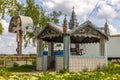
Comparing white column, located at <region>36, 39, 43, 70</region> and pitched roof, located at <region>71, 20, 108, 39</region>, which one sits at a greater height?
pitched roof, located at <region>71, 20, 108, 39</region>

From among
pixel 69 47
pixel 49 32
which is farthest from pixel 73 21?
pixel 69 47

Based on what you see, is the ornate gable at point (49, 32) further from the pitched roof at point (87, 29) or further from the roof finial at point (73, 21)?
the roof finial at point (73, 21)

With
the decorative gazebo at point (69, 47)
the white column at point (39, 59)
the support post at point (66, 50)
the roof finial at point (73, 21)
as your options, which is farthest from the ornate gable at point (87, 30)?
the roof finial at point (73, 21)

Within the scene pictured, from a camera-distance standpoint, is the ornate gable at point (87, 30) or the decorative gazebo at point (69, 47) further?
the ornate gable at point (87, 30)

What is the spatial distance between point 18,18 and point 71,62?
14.4 meters

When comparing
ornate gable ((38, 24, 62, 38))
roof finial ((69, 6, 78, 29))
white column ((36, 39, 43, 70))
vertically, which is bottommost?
white column ((36, 39, 43, 70))

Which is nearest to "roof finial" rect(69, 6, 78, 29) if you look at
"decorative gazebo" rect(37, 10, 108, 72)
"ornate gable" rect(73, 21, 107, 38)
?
"decorative gazebo" rect(37, 10, 108, 72)

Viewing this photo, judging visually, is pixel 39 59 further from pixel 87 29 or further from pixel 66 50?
pixel 87 29

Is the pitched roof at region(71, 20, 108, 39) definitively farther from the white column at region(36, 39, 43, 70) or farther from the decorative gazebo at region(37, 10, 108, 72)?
the white column at region(36, 39, 43, 70)

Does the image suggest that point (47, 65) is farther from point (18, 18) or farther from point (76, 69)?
point (18, 18)

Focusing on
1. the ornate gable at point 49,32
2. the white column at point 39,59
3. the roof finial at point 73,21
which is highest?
the roof finial at point 73,21

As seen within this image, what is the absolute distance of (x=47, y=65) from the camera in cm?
3259

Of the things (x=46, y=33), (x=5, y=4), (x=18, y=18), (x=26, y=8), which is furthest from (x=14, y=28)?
(x=26, y=8)

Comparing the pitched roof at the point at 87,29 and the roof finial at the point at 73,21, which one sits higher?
the roof finial at the point at 73,21
